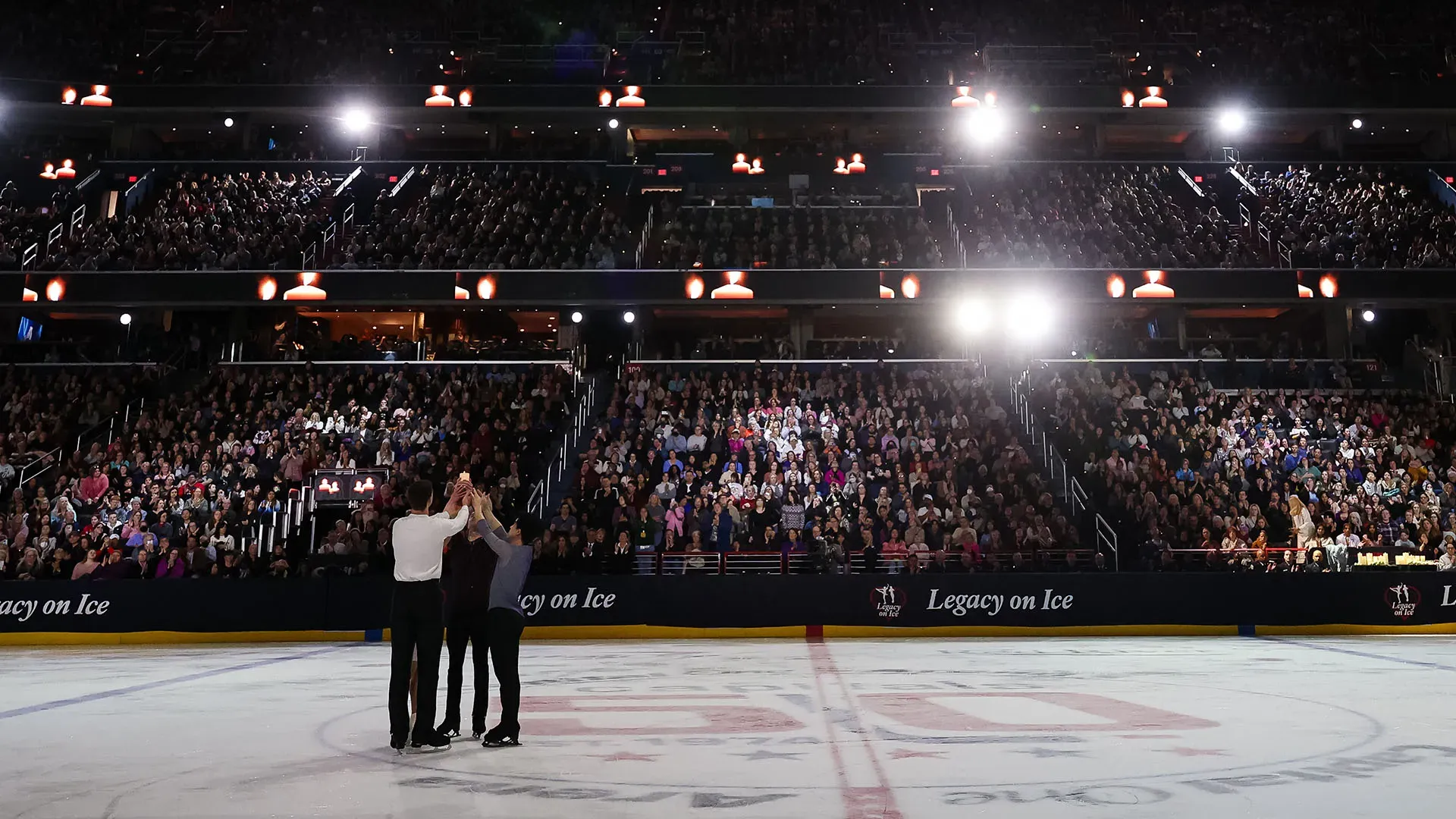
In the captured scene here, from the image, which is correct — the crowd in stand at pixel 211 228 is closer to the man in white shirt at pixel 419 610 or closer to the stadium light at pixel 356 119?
the stadium light at pixel 356 119

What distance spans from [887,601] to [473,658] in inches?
499

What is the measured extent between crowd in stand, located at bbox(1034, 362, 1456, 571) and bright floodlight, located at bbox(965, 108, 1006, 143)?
37.7 feet

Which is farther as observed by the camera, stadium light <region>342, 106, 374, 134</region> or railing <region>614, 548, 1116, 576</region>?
stadium light <region>342, 106, 374, 134</region>

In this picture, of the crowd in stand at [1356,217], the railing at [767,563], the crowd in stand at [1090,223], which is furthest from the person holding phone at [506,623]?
the crowd in stand at [1356,217]

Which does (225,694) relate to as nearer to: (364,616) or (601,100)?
(364,616)

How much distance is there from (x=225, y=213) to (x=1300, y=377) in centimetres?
3127

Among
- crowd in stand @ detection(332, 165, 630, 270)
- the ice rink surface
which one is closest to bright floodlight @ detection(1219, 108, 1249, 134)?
crowd in stand @ detection(332, 165, 630, 270)

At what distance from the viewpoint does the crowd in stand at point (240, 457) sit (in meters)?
18.6

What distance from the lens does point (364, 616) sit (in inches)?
698

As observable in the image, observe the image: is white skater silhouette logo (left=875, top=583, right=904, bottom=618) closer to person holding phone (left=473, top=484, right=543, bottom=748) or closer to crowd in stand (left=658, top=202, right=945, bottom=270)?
person holding phone (left=473, top=484, right=543, bottom=748)

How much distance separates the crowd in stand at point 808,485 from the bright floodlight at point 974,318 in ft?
18.3

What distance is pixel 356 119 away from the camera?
37.6 metres

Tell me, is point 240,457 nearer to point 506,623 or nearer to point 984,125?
point 506,623

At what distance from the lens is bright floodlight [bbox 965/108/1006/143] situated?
35.0 metres
